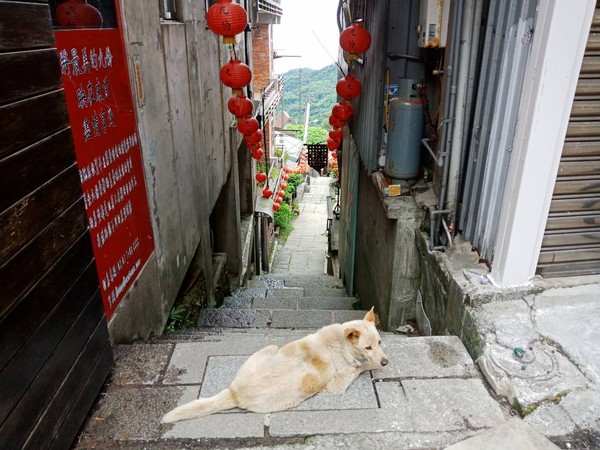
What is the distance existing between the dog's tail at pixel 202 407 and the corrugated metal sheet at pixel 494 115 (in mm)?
2894

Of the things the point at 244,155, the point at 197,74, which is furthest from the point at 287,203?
the point at 197,74

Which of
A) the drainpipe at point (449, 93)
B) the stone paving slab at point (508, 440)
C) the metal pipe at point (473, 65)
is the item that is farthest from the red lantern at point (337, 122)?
the stone paving slab at point (508, 440)

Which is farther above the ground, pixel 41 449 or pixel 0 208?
pixel 0 208

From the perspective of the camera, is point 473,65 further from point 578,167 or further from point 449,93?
point 578,167

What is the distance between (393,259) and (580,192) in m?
2.66

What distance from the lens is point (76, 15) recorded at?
3.50 m

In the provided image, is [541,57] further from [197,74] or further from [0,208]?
[197,74]

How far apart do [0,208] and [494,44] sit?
419 cm

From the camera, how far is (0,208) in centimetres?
215

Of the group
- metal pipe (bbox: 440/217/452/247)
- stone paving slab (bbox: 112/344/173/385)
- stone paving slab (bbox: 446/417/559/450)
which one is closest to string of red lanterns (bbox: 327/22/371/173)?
metal pipe (bbox: 440/217/452/247)

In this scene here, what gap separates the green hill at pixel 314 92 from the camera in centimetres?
7089

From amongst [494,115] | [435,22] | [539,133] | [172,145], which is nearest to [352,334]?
[539,133]

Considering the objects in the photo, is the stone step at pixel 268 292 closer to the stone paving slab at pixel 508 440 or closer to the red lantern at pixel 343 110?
the red lantern at pixel 343 110

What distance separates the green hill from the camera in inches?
2791
